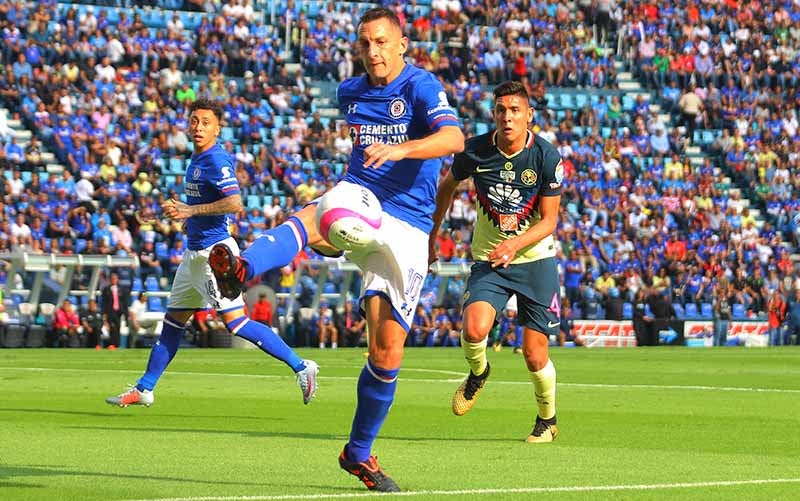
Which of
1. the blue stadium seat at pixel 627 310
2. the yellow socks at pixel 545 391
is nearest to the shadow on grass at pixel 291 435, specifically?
the yellow socks at pixel 545 391

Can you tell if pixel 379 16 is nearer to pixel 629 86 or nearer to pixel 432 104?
pixel 432 104

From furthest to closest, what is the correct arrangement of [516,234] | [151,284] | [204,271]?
1. [151,284]
2. [204,271]
3. [516,234]

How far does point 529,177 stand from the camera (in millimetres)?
11070

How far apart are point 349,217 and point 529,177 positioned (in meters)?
3.96

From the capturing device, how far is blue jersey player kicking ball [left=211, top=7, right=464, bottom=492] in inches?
300

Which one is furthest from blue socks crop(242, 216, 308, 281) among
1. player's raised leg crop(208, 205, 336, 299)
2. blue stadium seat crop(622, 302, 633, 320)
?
blue stadium seat crop(622, 302, 633, 320)

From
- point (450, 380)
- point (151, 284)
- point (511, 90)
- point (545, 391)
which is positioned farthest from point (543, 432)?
point (151, 284)

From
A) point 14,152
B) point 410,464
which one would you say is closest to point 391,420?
point 410,464

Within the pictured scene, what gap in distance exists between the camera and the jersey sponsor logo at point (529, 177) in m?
11.1

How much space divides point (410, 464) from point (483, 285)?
245 centimetres

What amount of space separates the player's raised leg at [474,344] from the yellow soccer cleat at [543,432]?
0.60m

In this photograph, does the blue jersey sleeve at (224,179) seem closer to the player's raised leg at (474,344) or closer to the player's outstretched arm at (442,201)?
the player's outstretched arm at (442,201)

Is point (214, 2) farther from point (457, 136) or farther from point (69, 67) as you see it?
point (457, 136)

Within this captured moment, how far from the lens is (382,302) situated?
7.77 m
